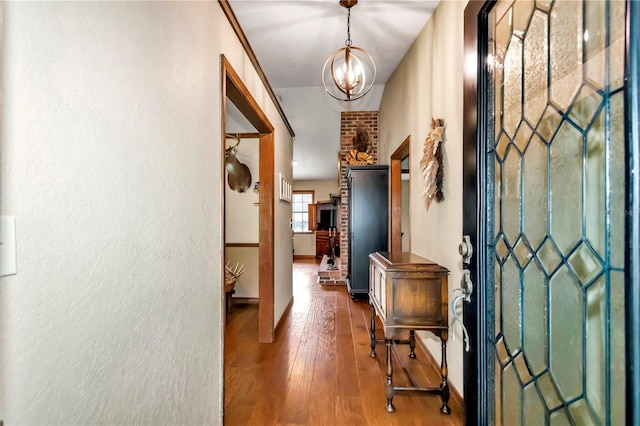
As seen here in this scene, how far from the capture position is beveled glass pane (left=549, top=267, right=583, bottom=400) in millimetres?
750

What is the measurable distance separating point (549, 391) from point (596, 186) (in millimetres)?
608

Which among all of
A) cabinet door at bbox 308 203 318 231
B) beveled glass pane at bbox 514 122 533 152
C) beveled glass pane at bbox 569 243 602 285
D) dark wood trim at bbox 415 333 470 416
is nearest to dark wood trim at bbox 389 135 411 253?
dark wood trim at bbox 415 333 470 416

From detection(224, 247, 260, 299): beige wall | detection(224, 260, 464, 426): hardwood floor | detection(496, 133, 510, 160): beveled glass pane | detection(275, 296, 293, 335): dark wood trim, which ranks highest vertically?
detection(496, 133, 510, 160): beveled glass pane

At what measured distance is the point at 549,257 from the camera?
847 mm

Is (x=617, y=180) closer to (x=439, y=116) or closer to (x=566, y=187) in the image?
(x=566, y=187)

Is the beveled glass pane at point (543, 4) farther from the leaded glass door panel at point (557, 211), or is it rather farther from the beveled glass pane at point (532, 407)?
the beveled glass pane at point (532, 407)

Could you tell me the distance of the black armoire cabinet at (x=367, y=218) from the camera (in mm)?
4113

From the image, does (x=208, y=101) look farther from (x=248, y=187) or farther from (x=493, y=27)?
(x=248, y=187)

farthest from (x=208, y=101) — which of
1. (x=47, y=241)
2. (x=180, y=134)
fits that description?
(x=47, y=241)

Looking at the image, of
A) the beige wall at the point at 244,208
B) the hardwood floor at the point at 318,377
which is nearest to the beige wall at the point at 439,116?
the hardwood floor at the point at 318,377

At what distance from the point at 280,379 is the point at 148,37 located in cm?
219

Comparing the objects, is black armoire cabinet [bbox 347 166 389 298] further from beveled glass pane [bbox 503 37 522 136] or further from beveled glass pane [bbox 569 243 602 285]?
beveled glass pane [bbox 569 243 602 285]

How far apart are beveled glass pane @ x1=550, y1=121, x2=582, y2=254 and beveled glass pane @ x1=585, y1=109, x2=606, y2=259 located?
1.0 inches

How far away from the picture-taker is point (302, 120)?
5023mm
